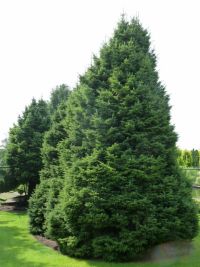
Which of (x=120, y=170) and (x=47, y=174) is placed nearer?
(x=120, y=170)

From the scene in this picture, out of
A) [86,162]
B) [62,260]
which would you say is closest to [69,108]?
[86,162]

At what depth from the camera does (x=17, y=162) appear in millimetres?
29172

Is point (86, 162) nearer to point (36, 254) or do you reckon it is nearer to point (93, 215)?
point (93, 215)

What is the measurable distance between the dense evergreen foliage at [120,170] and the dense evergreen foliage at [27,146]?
1413 centimetres

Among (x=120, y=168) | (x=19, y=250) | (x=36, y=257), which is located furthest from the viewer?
(x=19, y=250)

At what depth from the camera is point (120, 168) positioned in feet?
43.1

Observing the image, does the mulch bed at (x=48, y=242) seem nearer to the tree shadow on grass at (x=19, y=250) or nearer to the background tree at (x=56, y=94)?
the tree shadow on grass at (x=19, y=250)

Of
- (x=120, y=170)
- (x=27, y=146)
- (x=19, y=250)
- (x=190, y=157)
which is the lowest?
(x=19, y=250)

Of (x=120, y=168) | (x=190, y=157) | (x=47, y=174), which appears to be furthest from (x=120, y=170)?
(x=190, y=157)

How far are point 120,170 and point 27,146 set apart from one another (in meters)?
17.5

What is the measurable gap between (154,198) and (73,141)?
4.19 meters

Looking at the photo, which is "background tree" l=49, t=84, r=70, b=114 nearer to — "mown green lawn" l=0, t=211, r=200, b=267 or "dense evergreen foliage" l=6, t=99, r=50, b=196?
"dense evergreen foliage" l=6, t=99, r=50, b=196

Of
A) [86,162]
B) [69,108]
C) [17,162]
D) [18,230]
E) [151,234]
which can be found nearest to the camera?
[151,234]

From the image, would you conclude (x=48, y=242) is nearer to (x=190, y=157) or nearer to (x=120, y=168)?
(x=120, y=168)
